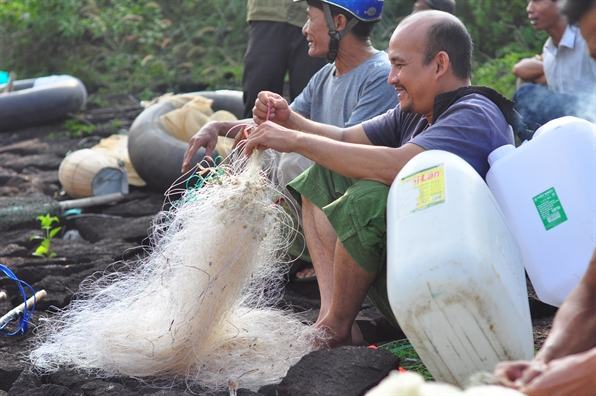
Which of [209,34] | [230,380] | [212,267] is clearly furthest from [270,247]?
[209,34]

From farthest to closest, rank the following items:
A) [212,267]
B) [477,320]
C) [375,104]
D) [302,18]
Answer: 1. [302,18]
2. [375,104]
3. [212,267]
4. [477,320]

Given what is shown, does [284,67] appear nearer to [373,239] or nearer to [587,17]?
[373,239]

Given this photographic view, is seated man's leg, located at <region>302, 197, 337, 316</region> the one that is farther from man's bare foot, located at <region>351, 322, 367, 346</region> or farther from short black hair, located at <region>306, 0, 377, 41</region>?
short black hair, located at <region>306, 0, 377, 41</region>

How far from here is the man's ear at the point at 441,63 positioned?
4270 mm

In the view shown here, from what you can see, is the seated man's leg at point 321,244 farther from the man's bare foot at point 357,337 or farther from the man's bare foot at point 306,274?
the man's bare foot at point 306,274

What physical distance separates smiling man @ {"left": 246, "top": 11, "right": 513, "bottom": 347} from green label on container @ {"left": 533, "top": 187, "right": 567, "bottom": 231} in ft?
1.19

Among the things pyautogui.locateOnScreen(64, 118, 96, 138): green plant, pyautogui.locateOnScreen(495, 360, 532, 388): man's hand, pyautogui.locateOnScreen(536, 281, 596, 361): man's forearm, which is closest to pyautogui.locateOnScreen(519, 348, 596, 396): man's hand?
pyautogui.locateOnScreen(495, 360, 532, 388): man's hand

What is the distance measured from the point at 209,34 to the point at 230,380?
10024 mm

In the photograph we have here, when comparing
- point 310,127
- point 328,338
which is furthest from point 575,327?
point 310,127

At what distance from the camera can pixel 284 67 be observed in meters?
7.16

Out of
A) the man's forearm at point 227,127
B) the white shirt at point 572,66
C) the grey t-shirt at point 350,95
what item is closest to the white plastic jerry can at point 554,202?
the grey t-shirt at point 350,95

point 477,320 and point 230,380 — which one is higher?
point 477,320

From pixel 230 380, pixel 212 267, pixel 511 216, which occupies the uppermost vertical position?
pixel 511 216

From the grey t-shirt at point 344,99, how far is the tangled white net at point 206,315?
0.74 meters
